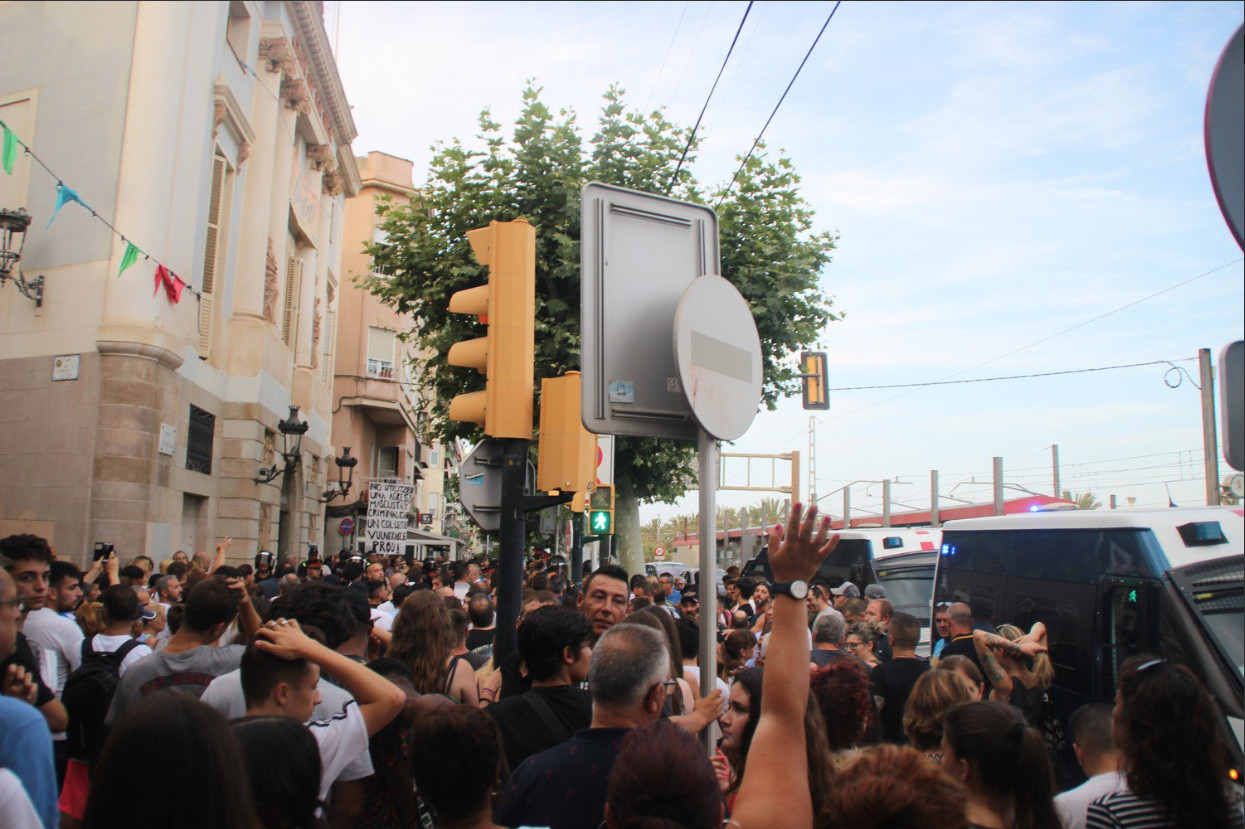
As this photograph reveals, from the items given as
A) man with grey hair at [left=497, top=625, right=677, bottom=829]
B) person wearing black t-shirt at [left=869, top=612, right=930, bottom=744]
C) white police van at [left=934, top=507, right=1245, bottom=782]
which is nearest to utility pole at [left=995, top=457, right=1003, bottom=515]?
white police van at [left=934, top=507, right=1245, bottom=782]

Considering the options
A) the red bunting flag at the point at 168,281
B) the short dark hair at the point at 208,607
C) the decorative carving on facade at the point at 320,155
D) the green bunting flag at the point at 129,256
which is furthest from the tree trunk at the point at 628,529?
the short dark hair at the point at 208,607

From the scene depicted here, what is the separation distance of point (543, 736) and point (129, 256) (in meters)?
4.39

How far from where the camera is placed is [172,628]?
5.70m

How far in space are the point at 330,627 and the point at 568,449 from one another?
1.85 m

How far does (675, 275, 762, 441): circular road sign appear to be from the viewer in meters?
3.27

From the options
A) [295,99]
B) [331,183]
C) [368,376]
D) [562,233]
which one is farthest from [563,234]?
[368,376]

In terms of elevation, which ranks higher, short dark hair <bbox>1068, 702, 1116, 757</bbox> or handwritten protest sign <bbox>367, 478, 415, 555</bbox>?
handwritten protest sign <bbox>367, 478, 415, 555</bbox>

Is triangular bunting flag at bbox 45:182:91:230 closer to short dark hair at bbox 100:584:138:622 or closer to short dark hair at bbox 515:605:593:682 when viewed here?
short dark hair at bbox 100:584:138:622

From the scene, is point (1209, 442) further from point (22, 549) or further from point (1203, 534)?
point (22, 549)

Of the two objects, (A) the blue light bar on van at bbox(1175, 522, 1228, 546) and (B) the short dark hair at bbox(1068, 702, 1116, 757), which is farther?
(A) the blue light bar on van at bbox(1175, 522, 1228, 546)

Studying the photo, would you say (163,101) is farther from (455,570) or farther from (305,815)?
(455,570)

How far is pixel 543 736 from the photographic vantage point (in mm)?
3678

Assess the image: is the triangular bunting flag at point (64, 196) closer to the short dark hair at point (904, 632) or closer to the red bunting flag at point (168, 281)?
the red bunting flag at point (168, 281)

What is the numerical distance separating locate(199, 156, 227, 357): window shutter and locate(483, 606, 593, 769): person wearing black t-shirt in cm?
1473
